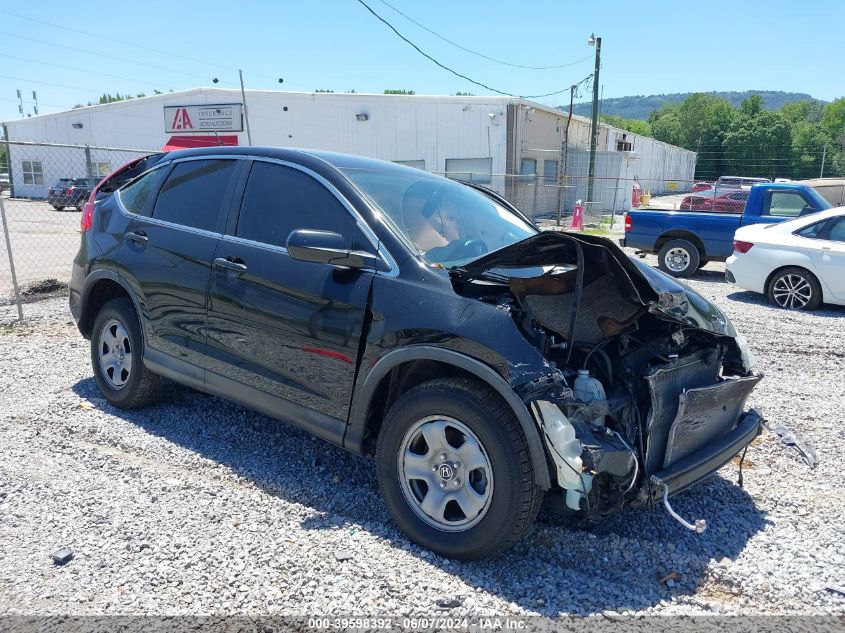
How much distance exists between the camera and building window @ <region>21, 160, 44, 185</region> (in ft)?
128

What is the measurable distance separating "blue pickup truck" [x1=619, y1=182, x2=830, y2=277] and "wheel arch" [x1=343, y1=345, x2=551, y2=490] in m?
10.2

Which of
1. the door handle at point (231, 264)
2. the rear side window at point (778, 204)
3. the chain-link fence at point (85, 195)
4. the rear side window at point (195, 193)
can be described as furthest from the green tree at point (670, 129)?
the door handle at point (231, 264)

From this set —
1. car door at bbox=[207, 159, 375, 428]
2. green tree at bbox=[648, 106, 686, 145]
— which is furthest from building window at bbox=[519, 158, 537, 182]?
green tree at bbox=[648, 106, 686, 145]

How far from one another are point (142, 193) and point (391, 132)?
78.0 ft

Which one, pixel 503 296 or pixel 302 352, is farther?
pixel 302 352

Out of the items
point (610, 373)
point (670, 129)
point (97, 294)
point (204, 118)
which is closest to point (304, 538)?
point (610, 373)

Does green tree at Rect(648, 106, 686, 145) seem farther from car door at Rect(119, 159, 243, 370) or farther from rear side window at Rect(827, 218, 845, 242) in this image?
car door at Rect(119, 159, 243, 370)

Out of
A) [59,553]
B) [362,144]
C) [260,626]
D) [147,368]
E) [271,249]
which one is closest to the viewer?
[260,626]

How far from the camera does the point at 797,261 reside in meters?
9.17

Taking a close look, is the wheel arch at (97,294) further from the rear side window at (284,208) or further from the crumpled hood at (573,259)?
the crumpled hood at (573,259)

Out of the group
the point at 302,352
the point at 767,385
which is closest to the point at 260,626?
the point at 302,352

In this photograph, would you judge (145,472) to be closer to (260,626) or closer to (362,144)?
(260,626)

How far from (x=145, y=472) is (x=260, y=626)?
5.64ft

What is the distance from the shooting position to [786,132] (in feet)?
241
